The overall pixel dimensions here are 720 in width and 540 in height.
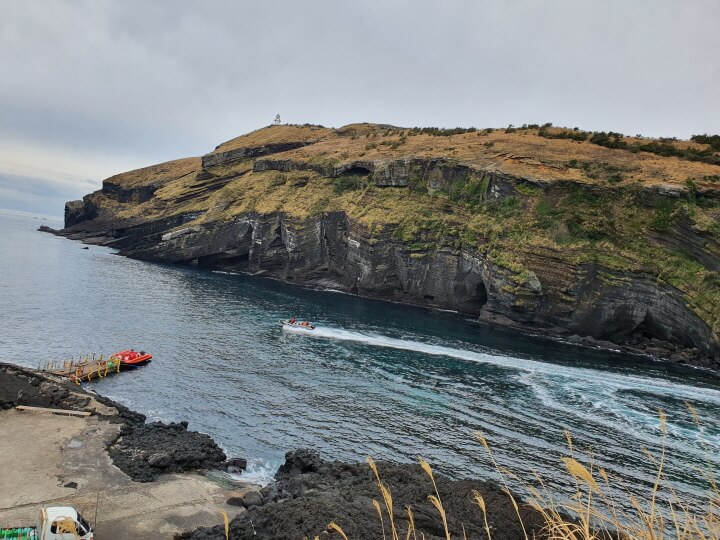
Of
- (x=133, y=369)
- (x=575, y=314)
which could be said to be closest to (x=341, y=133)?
(x=575, y=314)

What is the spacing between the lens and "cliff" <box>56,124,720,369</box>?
67.3m

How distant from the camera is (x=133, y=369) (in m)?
42.3

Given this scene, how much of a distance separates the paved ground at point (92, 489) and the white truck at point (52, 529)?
161 centimetres

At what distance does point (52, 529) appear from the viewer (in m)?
17.9

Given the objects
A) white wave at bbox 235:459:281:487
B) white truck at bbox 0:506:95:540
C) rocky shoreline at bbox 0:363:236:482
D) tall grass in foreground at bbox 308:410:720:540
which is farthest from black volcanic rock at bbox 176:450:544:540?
rocky shoreline at bbox 0:363:236:482

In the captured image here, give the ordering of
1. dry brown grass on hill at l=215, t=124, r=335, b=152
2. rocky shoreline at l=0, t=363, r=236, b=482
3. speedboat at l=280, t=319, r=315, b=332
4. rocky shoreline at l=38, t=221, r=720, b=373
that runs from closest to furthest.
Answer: rocky shoreline at l=0, t=363, r=236, b=482 → speedboat at l=280, t=319, r=315, b=332 → rocky shoreline at l=38, t=221, r=720, b=373 → dry brown grass on hill at l=215, t=124, r=335, b=152

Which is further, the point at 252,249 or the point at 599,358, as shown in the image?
the point at 252,249

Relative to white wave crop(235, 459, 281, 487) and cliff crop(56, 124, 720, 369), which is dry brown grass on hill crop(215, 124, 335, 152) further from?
white wave crop(235, 459, 281, 487)

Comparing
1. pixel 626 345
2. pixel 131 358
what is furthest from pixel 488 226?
pixel 131 358

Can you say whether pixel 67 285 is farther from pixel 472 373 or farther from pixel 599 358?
pixel 599 358

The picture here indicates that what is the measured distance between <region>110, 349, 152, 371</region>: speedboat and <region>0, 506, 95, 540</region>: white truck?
83.0ft

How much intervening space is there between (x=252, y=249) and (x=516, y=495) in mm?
93331

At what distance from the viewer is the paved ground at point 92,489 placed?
20438mm

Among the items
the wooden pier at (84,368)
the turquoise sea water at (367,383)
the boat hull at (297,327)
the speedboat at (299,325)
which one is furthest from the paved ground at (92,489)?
the speedboat at (299,325)
